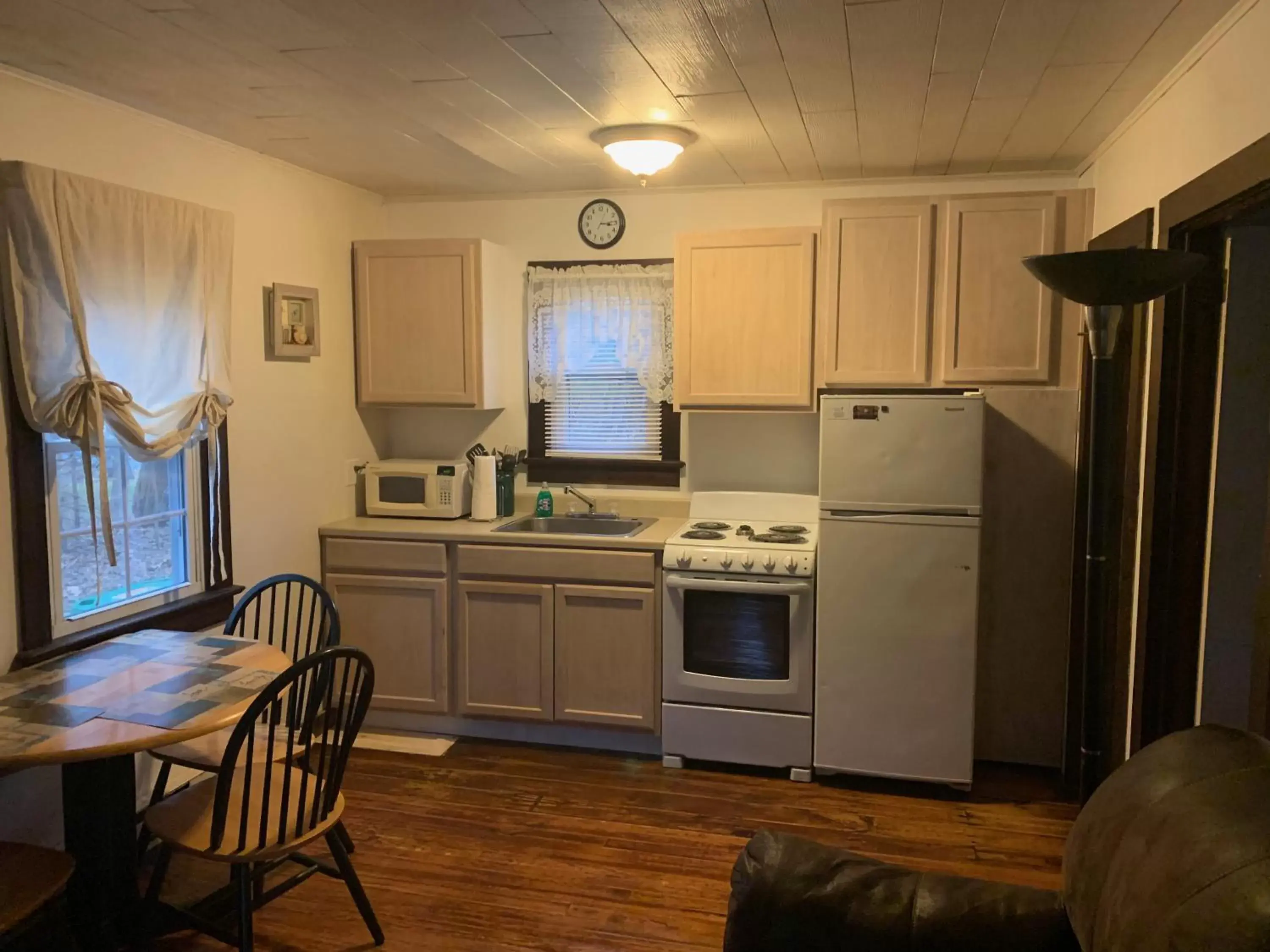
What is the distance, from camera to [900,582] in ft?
10.9

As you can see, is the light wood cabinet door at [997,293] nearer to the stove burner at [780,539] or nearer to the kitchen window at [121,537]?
the stove burner at [780,539]

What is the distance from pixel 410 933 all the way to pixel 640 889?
67cm

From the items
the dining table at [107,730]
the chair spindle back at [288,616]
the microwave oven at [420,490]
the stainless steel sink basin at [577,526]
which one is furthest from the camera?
the microwave oven at [420,490]

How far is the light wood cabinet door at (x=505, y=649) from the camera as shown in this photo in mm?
3744

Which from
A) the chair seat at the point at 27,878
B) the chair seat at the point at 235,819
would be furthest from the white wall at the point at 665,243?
the chair seat at the point at 27,878

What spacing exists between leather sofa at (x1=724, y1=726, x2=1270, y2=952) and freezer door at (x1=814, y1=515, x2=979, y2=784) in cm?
161

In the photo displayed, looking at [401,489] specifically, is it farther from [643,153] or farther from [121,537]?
[643,153]

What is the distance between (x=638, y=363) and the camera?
4137 mm

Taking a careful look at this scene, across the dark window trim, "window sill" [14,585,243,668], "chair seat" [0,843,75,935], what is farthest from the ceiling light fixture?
"chair seat" [0,843,75,935]

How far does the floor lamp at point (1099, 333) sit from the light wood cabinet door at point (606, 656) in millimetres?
1799

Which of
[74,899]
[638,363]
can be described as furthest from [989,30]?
[74,899]

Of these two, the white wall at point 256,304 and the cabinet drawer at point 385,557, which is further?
the cabinet drawer at point 385,557

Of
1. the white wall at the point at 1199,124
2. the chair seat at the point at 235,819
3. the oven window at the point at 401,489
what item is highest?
the white wall at the point at 1199,124

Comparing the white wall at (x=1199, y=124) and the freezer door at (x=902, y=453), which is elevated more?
the white wall at (x=1199, y=124)
